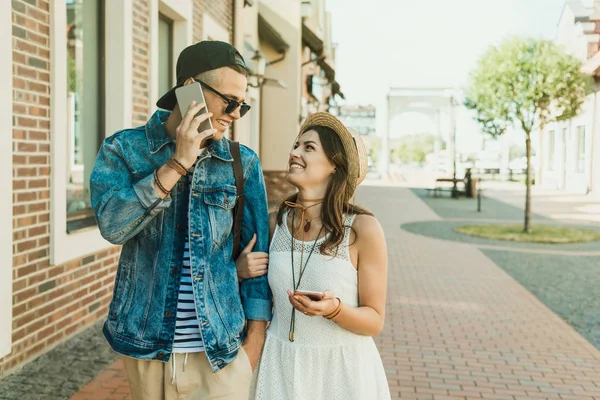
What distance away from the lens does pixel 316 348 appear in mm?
2396

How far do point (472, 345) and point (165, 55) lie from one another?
5.07 metres

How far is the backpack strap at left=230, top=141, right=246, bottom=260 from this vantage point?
2281mm

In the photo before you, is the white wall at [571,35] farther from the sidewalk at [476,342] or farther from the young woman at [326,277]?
the young woman at [326,277]

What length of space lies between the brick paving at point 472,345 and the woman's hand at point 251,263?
7.70 feet

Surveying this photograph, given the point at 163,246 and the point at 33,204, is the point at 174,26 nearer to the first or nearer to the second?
the point at 33,204

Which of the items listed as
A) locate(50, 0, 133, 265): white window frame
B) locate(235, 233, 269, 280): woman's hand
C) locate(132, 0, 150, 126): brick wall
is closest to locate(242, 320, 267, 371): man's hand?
locate(235, 233, 269, 280): woman's hand

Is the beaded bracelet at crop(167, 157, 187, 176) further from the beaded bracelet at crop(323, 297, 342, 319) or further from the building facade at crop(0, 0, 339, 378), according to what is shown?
the building facade at crop(0, 0, 339, 378)

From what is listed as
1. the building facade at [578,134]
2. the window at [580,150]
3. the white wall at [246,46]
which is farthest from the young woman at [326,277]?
the window at [580,150]

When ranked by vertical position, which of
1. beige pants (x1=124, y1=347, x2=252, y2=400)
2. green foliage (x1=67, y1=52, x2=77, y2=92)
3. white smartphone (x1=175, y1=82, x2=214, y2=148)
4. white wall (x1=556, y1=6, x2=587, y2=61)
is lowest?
beige pants (x1=124, y1=347, x2=252, y2=400)

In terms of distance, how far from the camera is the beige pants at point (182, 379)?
217cm

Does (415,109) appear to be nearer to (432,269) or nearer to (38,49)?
(432,269)

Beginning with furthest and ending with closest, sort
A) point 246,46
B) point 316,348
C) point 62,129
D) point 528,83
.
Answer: point 528,83 < point 246,46 < point 62,129 < point 316,348

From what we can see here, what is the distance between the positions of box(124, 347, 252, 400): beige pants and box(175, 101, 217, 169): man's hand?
65cm

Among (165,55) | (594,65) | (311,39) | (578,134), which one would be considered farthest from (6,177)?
(578,134)
